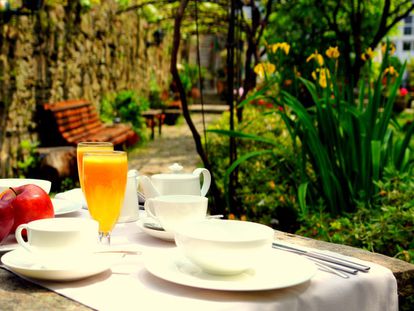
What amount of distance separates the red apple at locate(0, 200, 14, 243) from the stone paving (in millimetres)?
4242

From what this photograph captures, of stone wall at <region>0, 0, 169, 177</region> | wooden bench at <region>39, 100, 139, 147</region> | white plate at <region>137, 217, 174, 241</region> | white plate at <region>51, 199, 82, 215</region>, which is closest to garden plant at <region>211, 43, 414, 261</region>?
white plate at <region>51, 199, 82, 215</region>

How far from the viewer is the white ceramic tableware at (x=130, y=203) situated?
158 cm

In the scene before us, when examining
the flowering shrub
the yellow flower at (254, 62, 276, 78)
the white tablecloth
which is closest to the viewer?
the white tablecloth

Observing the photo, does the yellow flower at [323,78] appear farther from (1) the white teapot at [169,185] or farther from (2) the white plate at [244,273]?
(2) the white plate at [244,273]

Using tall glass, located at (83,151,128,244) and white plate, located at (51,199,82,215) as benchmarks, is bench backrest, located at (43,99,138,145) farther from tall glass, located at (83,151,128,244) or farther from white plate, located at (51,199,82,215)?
tall glass, located at (83,151,128,244)

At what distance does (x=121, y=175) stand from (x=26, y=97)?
505cm

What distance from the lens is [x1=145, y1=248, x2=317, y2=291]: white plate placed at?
1.02m

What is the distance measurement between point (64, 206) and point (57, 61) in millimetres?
5578

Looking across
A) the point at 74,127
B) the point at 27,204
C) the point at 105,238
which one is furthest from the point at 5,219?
the point at 74,127

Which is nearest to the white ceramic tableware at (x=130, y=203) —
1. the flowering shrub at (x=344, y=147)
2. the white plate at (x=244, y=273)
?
the white plate at (x=244, y=273)

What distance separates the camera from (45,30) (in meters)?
6.55

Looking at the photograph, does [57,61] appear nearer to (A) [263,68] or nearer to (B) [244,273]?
(A) [263,68]

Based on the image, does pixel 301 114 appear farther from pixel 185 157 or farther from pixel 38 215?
pixel 185 157

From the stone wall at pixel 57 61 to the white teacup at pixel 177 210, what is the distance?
4.55 m
